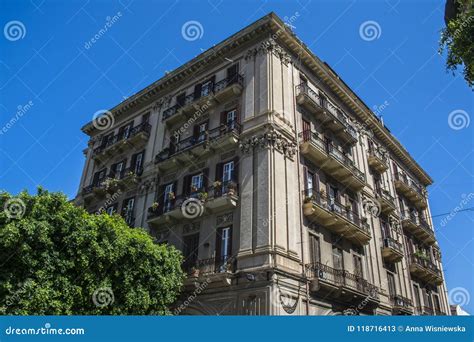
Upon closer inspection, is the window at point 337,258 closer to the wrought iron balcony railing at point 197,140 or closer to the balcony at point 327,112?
the balcony at point 327,112

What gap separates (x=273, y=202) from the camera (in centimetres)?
Result: 1614

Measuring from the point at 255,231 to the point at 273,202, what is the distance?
1490mm

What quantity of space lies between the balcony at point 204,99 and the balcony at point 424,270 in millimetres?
17102

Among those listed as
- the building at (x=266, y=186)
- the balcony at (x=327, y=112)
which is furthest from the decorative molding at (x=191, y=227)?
the balcony at (x=327, y=112)

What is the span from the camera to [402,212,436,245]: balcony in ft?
90.9

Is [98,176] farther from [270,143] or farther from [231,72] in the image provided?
[270,143]

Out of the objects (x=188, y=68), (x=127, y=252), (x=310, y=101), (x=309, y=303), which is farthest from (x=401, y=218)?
(x=127, y=252)

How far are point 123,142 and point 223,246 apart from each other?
42.6 feet

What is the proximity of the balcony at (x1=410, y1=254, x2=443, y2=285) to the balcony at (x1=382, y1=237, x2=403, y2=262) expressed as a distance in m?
2.76

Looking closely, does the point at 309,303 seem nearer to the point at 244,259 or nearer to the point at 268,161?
the point at 244,259

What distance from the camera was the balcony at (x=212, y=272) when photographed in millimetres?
15336

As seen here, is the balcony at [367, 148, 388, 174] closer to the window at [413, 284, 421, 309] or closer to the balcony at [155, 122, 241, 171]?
the window at [413, 284, 421, 309]

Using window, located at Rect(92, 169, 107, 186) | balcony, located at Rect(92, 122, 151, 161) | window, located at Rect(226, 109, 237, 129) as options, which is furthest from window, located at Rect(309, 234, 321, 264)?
window, located at Rect(92, 169, 107, 186)

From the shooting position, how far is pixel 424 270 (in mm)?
25984
